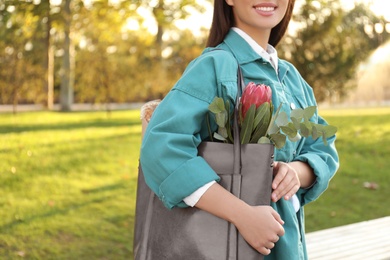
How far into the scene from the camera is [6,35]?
56.9ft

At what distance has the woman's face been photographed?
6.61ft

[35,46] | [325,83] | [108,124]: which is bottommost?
[35,46]

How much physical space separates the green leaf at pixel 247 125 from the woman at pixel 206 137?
4.7 inches

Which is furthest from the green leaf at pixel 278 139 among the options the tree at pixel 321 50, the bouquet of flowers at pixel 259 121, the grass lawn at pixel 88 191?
the tree at pixel 321 50

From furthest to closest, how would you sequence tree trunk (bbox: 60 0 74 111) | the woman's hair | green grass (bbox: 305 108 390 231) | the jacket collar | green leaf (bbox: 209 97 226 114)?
tree trunk (bbox: 60 0 74 111) → green grass (bbox: 305 108 390 231) → the woman's hair → the jacket collar → green leaf (bbox: 209 97 226 114)

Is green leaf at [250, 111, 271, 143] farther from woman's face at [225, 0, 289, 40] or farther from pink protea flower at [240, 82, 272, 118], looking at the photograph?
woman's face at [225, 0, 289, 40]

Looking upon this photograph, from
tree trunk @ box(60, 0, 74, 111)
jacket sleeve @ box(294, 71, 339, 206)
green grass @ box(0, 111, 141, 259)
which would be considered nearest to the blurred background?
green grass @ box(0, 111, 141, 259)

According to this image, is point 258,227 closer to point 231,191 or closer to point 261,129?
point 231,191

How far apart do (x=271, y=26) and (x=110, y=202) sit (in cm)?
471

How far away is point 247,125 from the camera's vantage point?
1729 mm

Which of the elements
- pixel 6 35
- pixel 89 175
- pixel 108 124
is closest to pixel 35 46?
pixel 6 35

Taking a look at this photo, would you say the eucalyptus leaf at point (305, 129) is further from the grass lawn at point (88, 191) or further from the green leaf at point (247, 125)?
the grass lawn at point (88, 191)

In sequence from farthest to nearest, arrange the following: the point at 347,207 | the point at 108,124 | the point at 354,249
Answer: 1. the point at 108,124
2. the point at 347,207
3. the point at 354,249

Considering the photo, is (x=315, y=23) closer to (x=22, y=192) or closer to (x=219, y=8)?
(x=22, y=192)
